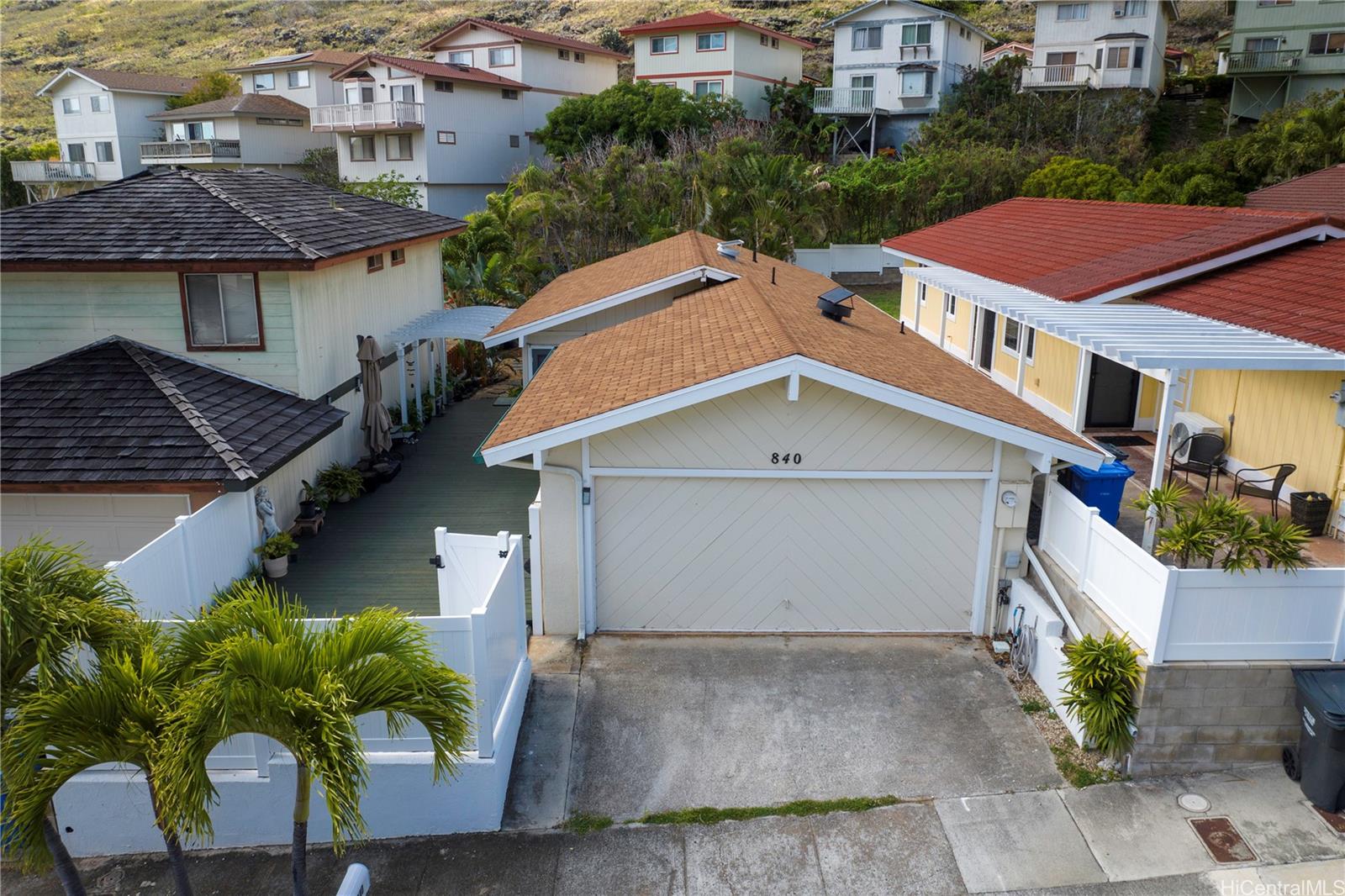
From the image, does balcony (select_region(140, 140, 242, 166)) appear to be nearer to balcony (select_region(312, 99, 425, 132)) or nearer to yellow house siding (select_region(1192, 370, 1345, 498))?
balcony (select_region(312, 99, 425, 132))

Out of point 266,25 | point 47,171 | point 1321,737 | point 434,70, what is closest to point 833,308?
point 1321,737

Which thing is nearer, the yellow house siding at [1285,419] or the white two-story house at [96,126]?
the yellow house siding at [1285,419]

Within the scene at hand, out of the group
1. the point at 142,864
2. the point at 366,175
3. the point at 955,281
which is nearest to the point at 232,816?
the point at 142,864

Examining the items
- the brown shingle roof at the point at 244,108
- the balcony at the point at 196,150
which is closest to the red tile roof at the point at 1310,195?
the brown shingle roof at the point at 244,108

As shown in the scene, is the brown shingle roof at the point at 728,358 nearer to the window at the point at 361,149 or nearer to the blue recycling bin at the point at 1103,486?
the blue recycling bin at the point at 1103,486

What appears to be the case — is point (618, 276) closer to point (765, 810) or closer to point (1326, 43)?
point (765, 810)

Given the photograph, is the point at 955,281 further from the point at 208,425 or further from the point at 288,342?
the point at 208,425
